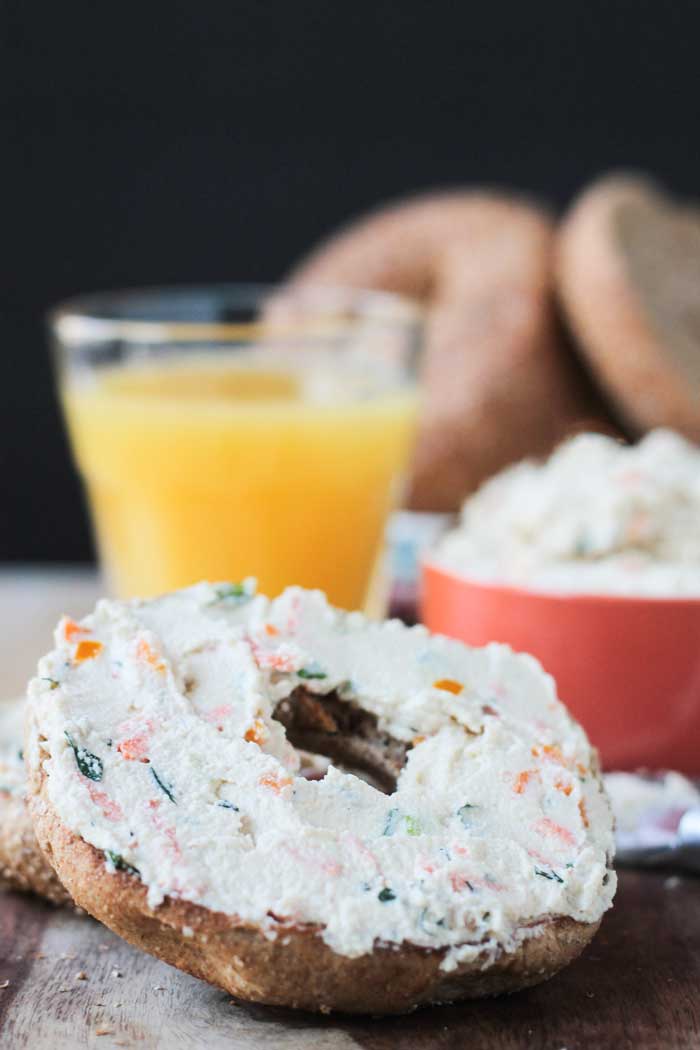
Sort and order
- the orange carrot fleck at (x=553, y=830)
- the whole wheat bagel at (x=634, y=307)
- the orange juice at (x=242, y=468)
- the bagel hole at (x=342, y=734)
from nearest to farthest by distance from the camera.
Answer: the orange carrot fleck at (x=553, y=830) → the bagel hole at (x=342, y=734) → the orange juice at (x=242, y=468) → the whole wheat bagel at (x=634, y=307)

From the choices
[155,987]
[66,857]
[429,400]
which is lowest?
[429,400]

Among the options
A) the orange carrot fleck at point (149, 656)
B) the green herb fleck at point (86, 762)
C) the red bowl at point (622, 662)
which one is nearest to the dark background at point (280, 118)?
the red bowl at point (622, 662)

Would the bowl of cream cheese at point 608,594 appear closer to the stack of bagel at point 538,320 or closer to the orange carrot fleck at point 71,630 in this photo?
the orange carrot fleck at point 71,630

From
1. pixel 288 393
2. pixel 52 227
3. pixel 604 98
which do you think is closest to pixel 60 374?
pixel 288 393

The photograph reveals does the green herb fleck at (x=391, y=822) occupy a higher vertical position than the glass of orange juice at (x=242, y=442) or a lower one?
higher

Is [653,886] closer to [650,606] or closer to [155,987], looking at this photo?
[650,606]

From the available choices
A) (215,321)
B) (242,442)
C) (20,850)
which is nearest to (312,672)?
(20,850)
